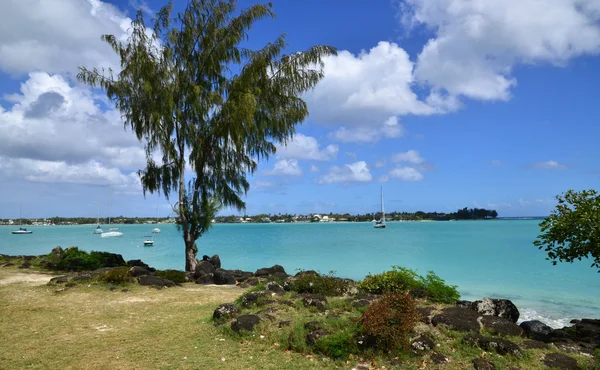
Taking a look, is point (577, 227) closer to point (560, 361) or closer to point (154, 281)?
point (560, 361)

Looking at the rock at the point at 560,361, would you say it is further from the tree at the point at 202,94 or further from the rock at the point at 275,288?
the tree at the point at 202,94

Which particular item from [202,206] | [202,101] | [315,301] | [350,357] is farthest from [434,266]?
[350,357]

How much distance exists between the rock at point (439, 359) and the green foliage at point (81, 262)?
18942 millimetres

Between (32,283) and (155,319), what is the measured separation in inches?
359

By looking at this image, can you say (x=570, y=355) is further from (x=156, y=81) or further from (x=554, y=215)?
(x=156, y=81)

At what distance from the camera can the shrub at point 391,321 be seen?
7133 mm

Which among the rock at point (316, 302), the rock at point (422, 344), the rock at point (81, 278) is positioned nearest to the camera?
the rock at point (422, 344)

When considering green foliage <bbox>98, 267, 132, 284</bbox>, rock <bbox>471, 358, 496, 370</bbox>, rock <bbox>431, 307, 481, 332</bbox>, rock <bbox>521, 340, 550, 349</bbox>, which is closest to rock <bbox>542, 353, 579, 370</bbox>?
rock <bbox>521, 340, 550, 349</bbox>

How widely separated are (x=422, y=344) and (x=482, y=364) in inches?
40.2

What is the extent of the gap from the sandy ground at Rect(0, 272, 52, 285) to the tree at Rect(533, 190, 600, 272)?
707 inches

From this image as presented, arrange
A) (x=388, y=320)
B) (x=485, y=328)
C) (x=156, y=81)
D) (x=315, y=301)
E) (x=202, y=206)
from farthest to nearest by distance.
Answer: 1. (x=202, y=206)
2. (x=156, y=81)
3. (x=315, y=301)
4. (x=485, y=328)
5. (x=388, y=320)

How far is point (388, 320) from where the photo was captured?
7414 mm

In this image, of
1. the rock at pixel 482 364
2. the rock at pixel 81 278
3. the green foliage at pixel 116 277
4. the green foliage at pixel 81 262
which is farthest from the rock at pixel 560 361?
the green foliage at pixel 81 262

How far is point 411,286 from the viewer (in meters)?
11.0
